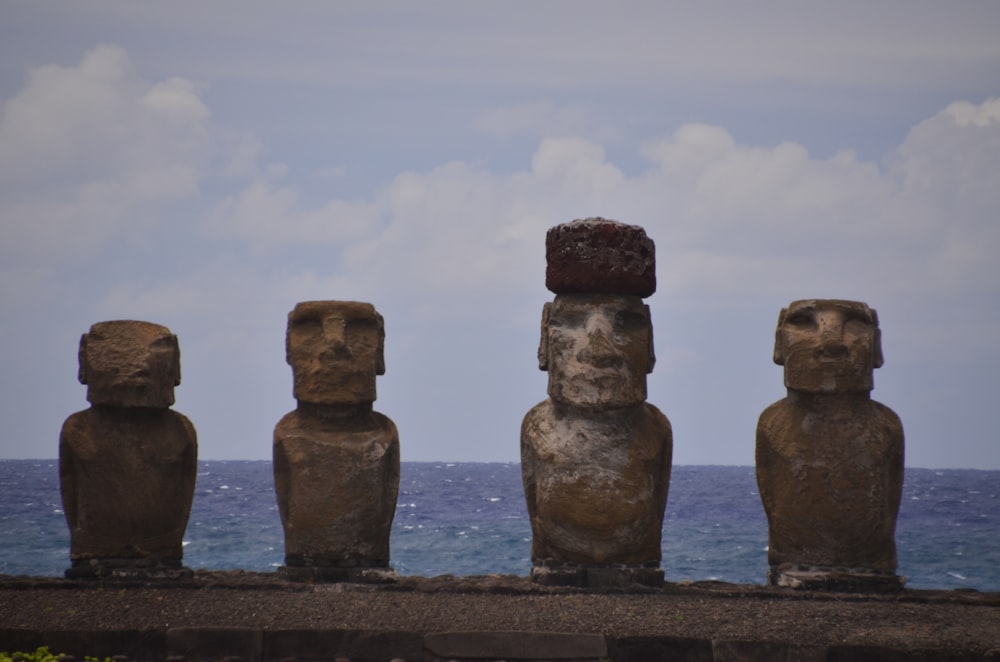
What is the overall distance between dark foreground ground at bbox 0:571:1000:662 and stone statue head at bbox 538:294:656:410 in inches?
60.0

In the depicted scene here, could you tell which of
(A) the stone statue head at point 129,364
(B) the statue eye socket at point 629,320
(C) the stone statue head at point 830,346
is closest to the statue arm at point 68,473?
(A) the stone statue head at point 129,364

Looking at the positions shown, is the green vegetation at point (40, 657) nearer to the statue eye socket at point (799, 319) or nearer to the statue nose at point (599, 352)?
the statue nose at point (599, 352)

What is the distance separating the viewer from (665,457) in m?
12.2

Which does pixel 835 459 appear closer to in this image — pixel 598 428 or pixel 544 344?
pixel 598 428

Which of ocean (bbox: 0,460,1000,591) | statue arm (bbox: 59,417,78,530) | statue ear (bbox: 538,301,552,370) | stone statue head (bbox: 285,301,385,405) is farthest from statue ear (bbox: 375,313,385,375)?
ocean (bbox: 0,460,1000,591)

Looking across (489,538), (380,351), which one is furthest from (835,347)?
(489,538)

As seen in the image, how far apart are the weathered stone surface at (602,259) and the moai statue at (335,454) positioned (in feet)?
5.37

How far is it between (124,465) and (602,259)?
4153mm

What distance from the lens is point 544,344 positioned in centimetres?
1230

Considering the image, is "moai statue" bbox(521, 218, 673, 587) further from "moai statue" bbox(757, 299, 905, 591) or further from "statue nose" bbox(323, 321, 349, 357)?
"statue nose" bbox(323, 321, 349, 357)

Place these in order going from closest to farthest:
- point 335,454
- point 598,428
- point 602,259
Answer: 1. point 598,428
2. point 602,259
3. point 335,454

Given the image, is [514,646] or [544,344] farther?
[544,344]

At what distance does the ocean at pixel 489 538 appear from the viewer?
30.0 metres

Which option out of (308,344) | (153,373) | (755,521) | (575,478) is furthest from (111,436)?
(755,521)
